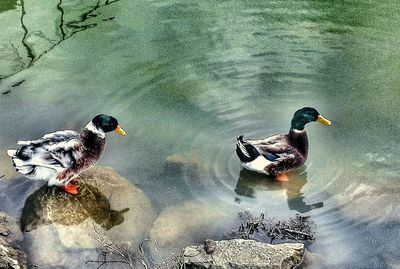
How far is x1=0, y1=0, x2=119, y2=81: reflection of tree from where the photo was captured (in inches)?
379

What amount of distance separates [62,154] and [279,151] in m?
2.40

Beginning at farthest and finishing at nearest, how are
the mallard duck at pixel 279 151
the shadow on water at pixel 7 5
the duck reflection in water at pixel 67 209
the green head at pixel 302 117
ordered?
1. the shadow on water at pixel 7 5
2. the green head at pixel 302 117
3. the mallard duck at pixel 279 151
4. the duck reflection in water at pixel 67 209

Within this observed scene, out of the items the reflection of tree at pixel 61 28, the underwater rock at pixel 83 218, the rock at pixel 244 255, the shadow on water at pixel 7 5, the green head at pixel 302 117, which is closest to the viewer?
the rock at pixel 244 255

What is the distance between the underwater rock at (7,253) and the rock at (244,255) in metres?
1.61

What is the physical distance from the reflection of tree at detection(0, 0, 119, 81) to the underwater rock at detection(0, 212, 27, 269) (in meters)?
3.15

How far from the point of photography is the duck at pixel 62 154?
6.80 m

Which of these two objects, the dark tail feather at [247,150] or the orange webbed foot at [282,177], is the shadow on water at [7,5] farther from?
the orange webbed foot at [282,177]

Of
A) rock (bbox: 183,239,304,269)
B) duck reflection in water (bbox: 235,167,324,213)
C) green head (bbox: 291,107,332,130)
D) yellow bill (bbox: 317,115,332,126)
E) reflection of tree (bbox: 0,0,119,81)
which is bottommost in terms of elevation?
duck reflection in water (bbox: 235,167,324,213)

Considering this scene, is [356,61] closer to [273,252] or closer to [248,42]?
[248,42]

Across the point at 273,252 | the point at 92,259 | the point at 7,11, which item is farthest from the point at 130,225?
the point at 7,11

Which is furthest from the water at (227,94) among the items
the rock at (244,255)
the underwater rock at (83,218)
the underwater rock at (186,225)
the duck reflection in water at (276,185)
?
the rock at (244,255)

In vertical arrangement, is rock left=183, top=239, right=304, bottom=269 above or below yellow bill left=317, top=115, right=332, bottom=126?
below

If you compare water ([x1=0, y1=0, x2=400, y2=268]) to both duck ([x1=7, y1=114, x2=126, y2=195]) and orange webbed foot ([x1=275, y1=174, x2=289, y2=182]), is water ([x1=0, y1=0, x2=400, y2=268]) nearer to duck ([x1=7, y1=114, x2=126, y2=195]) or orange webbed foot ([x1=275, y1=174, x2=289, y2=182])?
orange webbed foot ([x1=275, y1=174, x2=289, y2=182])

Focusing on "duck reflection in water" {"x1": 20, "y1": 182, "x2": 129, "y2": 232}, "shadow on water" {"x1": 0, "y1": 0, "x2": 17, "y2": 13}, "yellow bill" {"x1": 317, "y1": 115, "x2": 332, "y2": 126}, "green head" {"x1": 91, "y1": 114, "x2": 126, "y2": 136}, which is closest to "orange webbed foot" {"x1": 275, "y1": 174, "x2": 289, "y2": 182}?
"yellow bill" {"x1": 317, "y1": 115, "x2": 332, "y2": 126}
